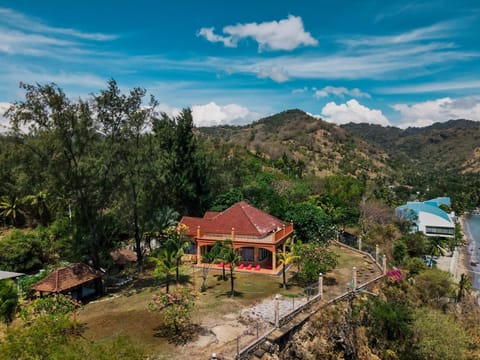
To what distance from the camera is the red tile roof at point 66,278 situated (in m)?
19.0

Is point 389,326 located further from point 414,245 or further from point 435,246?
point 435,246

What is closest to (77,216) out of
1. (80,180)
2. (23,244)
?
(23,244)

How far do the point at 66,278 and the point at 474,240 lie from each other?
254 feet

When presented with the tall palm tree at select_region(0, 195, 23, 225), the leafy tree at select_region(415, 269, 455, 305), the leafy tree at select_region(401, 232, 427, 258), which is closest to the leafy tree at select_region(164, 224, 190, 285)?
the leafy tree at select_region(415, 269, 455, 305)

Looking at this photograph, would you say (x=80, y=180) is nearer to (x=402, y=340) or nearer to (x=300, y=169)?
(x=402, y=340)

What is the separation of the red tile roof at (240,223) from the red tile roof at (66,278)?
8.94 m

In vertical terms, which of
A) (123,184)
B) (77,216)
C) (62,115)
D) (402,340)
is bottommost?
(402,340)

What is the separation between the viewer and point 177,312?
1571 cm

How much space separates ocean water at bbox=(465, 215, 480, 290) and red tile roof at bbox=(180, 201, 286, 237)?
3353cm

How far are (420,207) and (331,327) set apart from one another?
54.8m

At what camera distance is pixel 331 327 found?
761 inches

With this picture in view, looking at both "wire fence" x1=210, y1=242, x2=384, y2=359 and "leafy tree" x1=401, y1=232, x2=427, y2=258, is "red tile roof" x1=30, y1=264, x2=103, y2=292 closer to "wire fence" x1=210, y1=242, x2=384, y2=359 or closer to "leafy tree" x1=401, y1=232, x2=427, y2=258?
"wire fence" x1=210, y1=242, x2=384, y2=359

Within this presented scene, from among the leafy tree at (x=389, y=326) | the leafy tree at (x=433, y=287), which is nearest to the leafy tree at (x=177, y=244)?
the leafy tree at (x=389, y=326)

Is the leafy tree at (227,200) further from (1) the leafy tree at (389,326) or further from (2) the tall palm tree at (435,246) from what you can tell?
(2) the tall palm tree at (435,246)
